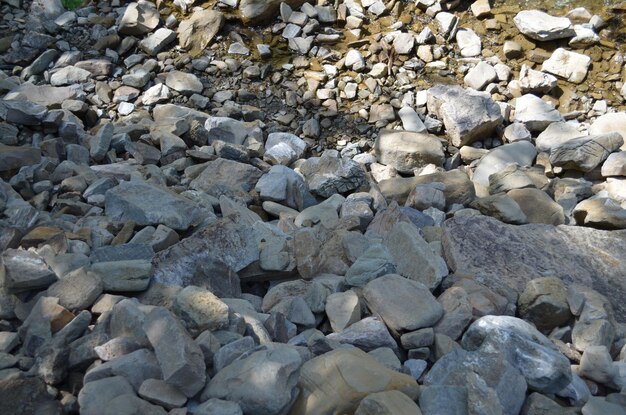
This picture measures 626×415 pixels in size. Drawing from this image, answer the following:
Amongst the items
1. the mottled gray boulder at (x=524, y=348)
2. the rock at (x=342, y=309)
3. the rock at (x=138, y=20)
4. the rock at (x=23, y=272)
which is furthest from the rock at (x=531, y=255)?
the rock at (x=138, y=20)

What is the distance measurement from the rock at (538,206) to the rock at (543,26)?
196cm

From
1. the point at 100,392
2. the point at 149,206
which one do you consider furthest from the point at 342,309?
the point at 149,206

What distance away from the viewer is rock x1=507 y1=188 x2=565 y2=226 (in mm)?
3250

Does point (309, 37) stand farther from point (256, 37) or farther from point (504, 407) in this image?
point (504, 407)

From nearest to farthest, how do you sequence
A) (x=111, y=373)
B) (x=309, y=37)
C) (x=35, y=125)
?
(x=111, y=373), (x=35, y=125), (x=309, y=37)

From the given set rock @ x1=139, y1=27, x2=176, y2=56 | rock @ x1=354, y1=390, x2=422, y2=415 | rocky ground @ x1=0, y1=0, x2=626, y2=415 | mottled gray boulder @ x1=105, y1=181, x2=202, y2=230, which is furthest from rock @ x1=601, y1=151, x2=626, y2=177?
rock @ x1=139, y1=27, x2=176, y2=56

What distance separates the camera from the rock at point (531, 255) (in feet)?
8.84

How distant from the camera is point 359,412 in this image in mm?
1729

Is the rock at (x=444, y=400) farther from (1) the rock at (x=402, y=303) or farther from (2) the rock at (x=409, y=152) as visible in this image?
(2) the rock at (x=409, y=152)

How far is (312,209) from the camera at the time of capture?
3340 millimetres

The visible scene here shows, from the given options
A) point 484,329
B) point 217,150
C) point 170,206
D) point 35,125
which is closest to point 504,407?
point 484,329

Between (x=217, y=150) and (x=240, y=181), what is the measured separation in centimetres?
44

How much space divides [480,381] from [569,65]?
3612mm

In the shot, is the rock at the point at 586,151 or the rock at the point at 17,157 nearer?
the rock at the point at 17,157
